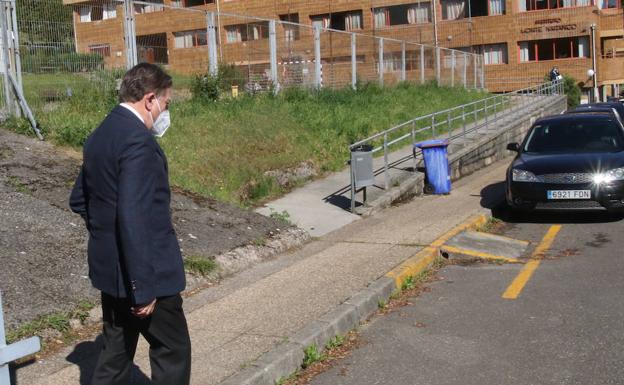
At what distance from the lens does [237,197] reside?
11.9m

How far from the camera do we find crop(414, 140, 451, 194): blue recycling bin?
1379 cm

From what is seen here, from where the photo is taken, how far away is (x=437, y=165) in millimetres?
13797

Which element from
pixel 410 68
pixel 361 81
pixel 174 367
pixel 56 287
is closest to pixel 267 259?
pixel 56 287

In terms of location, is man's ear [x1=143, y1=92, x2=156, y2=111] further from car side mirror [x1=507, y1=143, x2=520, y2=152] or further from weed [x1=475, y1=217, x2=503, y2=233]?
car side mirror [x1=507, y1=143, x2=520, y2=152]

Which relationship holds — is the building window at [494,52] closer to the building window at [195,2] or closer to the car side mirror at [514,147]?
the building window at [195,2]

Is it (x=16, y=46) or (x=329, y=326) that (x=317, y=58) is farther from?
(x=329, y=326)

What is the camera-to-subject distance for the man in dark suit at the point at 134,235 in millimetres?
3564

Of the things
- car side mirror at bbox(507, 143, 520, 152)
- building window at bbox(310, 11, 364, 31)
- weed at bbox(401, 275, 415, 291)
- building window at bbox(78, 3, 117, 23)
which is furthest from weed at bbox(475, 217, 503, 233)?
building window at bbox(310, 11, 364, 31)

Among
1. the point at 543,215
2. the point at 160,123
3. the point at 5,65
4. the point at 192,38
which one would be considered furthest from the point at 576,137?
the point at 192,38

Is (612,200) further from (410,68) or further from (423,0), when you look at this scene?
(423,0)

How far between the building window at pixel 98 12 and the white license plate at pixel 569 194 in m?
8.59

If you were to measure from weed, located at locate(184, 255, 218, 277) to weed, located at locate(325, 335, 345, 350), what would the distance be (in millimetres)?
2053

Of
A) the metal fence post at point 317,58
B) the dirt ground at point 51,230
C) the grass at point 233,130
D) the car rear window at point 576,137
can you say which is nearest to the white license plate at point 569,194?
the car rear window at point 576,137

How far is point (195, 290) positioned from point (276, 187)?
18.6 feet
